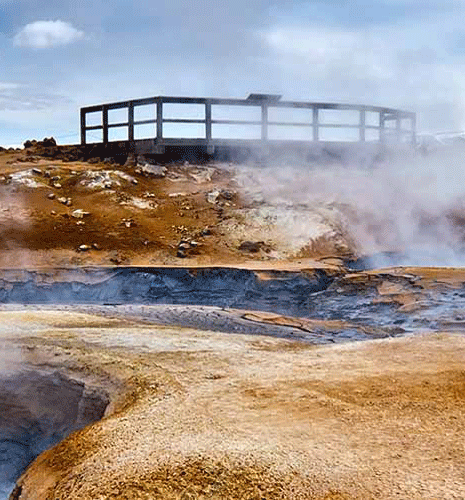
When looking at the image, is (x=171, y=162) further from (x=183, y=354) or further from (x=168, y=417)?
(x=168, y=417)

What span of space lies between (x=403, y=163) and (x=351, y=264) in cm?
757

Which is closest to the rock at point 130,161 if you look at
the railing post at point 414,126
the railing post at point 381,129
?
the railing post at point 381,129

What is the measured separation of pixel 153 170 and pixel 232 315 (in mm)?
8523

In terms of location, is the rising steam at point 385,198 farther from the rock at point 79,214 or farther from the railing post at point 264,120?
the rock at point 79,214

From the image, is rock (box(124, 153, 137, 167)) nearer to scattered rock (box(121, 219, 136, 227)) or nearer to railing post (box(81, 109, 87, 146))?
railing post (box(81, 109, 87, 146))

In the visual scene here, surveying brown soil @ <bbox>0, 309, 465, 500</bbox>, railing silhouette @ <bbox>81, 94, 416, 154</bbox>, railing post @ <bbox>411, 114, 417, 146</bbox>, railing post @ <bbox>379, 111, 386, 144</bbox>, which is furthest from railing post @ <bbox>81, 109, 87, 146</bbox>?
brown soil @ <bbox>0, 309, 465, 500</bbox>

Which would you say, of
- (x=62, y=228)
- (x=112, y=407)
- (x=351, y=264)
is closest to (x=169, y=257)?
(x=62, y=228)

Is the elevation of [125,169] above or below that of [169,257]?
above

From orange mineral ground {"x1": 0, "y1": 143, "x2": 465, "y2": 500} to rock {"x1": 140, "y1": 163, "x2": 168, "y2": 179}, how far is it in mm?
2891

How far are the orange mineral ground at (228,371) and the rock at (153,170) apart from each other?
2.89 meters

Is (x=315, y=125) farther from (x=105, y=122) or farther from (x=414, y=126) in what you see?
(x=105, y=122)

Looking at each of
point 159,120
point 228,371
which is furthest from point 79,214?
point 228,371

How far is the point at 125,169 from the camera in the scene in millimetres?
17906

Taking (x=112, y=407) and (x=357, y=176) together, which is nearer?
(x=112, y=407)
